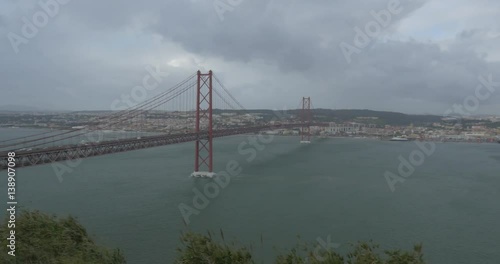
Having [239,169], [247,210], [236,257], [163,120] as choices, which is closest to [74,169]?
[239,169]

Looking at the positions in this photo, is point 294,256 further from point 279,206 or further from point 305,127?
point 305,127

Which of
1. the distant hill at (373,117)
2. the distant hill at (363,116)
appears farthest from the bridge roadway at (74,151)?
the distant hill at (373,117)

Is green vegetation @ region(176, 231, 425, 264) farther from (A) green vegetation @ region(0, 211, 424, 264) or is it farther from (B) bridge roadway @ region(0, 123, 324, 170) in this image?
(B) bridge roadway @ region(0, 123, 324, 170)

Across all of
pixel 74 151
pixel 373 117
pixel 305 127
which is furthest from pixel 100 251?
pixel 373 117

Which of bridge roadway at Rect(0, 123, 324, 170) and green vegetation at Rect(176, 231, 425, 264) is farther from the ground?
bridge roadway at Rect(0, 123, 324, 170)

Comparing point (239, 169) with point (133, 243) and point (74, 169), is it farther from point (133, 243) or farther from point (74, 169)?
point (133, 243)

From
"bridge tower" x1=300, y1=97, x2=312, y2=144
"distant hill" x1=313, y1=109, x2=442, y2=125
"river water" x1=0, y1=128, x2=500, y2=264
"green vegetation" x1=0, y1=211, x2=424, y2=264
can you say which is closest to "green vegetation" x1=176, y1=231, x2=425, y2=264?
"green vegetation" x1=0, y1=211, x2=424, y2=264

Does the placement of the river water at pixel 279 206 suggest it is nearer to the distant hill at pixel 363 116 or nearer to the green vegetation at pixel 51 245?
the green vegetation at pixel 51 245
